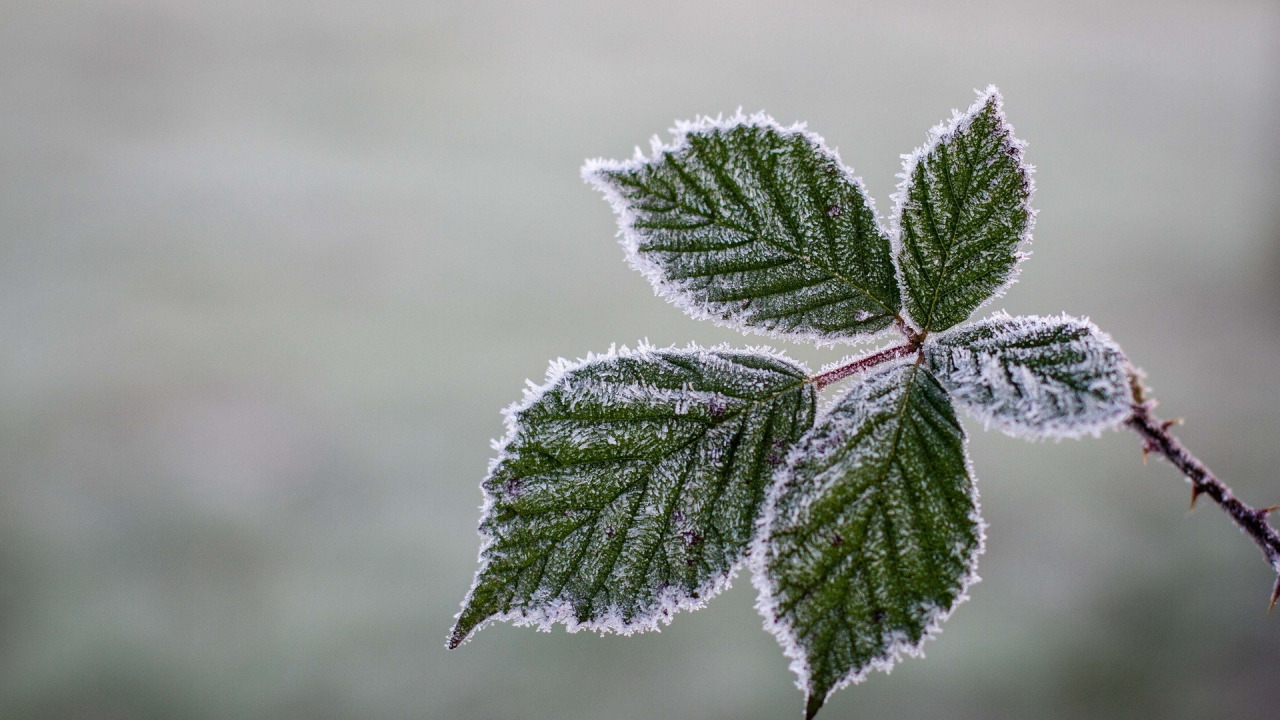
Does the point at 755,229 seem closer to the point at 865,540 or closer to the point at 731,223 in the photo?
the point at 731,223

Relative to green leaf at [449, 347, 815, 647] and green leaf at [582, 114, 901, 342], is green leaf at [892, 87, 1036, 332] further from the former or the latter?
green leaf at [449, 347, 815, 647]

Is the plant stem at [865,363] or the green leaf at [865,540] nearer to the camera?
the green leaf at [865,540]

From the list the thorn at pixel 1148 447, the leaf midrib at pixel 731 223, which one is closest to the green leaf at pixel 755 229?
the leaf midrib at pixel 731 223

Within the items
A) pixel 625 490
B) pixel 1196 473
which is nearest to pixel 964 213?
pixel 1196 473

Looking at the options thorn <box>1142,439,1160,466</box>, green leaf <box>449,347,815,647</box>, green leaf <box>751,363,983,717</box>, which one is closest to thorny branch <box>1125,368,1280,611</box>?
thorn <box>1142,439,1160,466</box>

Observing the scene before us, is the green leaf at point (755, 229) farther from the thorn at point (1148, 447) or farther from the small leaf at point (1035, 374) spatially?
the thorn at point (1148, 447)
